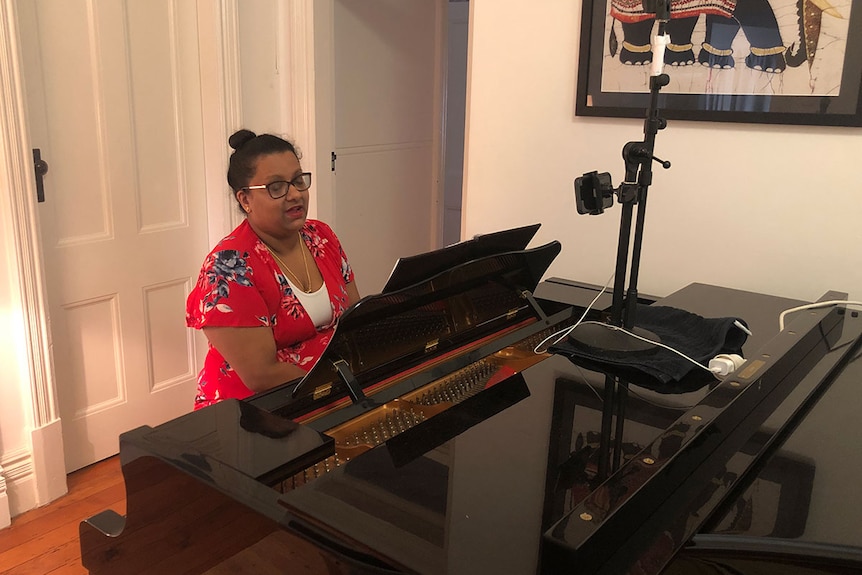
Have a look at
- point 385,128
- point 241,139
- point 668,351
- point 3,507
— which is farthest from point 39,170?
point 668,351

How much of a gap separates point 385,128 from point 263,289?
6.90ft

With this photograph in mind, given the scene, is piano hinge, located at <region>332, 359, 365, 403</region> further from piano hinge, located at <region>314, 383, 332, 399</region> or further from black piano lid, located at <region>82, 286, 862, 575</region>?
black piano lid, located at <region>82, 286, 862, 575</region>

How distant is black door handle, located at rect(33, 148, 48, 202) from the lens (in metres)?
2.31

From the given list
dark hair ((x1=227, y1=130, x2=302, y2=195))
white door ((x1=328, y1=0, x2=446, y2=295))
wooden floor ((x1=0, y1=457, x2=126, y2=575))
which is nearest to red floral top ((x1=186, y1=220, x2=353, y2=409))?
dark hair ((x1=227, y1=130, x2=302, y2=195))

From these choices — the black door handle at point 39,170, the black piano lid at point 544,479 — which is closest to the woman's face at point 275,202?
the black piano lid at point 544,479

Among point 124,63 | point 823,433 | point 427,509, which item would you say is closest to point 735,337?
point 823,433

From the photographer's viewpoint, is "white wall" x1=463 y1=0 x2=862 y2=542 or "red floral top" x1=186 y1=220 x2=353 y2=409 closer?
"red floral top" x1=186 y1=220 x2=353 y2=409

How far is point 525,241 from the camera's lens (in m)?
1.63

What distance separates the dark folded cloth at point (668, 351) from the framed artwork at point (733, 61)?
24.5 inches

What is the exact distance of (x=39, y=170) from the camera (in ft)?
7.62

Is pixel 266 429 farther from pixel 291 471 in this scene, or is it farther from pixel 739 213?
pixel 739 213

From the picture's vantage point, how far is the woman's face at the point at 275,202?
172cm

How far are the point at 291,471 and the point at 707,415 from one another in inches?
23.2

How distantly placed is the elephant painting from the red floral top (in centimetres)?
102
